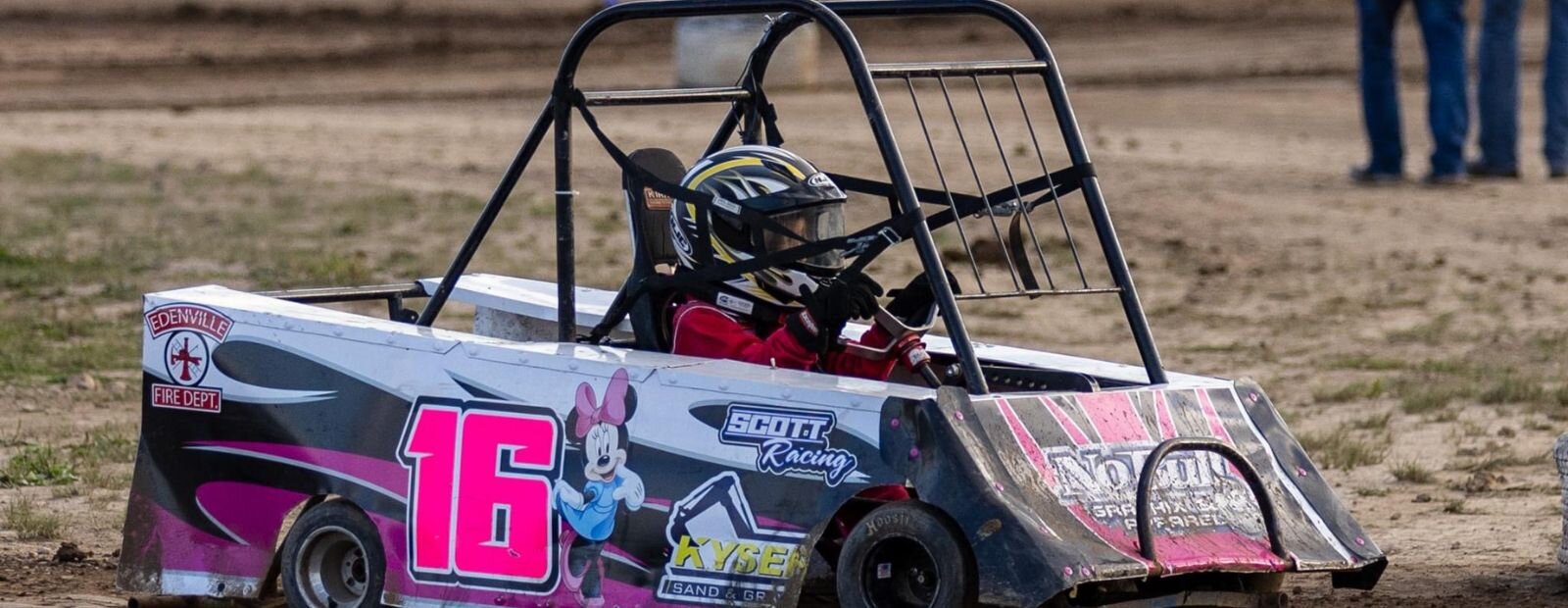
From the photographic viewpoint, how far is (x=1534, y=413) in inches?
398

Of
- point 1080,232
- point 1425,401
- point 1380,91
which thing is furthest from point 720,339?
point 1380,91

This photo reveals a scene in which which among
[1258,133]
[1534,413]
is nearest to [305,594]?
[1534,413]

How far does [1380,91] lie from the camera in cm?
1861

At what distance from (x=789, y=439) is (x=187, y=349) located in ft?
6.50

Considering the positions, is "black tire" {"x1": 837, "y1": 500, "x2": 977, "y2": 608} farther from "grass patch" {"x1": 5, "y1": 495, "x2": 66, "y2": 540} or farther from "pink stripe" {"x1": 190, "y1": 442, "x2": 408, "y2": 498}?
"grass patch" {"x1": 5, "y1": 495, "x2": 66, "y2": 540}

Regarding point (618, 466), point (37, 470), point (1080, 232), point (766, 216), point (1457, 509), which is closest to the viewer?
point (618, 466)

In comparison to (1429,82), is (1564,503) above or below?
below

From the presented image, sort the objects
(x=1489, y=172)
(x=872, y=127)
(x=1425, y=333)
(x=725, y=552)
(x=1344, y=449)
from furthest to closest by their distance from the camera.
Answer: (x=1489, y=172) < (x=1425, y=333) < (x=1344, y=449) < (x=872, y=127) < (x=725, y=552)

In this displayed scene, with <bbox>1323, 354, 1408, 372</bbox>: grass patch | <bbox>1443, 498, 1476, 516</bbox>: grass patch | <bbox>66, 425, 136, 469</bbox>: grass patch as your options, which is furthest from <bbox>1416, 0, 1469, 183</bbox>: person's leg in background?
<bbox>66, 425, 136, 469</bbox>: grass patch

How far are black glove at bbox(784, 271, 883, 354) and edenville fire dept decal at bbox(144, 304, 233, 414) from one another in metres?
1.65

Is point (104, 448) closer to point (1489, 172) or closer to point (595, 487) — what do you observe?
point (595, 487)

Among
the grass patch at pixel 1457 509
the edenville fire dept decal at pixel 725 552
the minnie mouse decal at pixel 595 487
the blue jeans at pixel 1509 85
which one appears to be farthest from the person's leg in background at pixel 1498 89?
the edenville fire dept decal at pixel 725 552

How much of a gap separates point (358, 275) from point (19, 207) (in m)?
4.14

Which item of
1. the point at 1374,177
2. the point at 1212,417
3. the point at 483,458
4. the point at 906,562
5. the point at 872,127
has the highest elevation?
the point at 872,127
